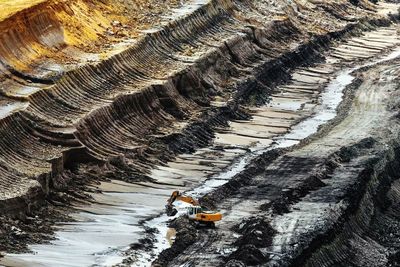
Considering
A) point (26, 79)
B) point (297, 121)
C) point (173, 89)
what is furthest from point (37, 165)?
point (297, 121)

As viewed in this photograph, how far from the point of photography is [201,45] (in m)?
72.3

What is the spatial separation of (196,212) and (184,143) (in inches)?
495

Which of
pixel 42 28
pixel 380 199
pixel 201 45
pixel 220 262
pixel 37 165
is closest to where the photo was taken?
pixel 220 262

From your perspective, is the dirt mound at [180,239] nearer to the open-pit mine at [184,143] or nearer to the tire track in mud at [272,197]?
the open-pit mine at [184,143]

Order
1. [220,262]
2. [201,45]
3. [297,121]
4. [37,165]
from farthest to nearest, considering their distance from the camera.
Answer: [201,45] → [297,121] → [37,165] → [220,262]

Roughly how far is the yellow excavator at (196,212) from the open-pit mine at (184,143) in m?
0.07

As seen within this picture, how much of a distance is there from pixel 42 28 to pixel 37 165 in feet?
46.8

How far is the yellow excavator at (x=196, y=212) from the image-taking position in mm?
45094

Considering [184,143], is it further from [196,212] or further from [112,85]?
[196,212]

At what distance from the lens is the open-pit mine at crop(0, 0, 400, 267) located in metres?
43.6

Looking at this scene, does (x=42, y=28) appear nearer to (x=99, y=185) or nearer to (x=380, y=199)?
(x=99, y=185)

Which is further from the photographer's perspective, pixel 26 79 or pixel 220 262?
pixel 26 79

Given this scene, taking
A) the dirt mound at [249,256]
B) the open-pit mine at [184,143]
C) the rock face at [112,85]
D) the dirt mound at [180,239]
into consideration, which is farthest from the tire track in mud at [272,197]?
the rock face at [112,85]

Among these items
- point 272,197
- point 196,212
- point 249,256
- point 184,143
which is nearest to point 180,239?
point 196,212
